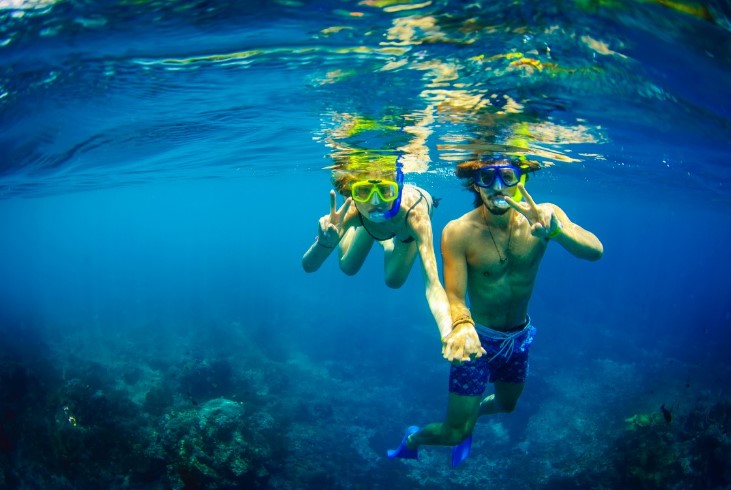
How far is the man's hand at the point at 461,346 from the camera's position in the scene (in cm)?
383

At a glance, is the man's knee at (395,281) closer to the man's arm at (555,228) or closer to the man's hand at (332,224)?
the man's hand at (332,224)

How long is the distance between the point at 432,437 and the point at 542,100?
644 cm

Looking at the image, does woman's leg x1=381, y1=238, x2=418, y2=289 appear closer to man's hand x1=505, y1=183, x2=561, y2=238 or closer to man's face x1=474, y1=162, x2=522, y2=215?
man's face x1=474, y1=162, x2=522, y2=215

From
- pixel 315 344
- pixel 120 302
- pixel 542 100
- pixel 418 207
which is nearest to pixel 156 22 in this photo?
pixel 418 207

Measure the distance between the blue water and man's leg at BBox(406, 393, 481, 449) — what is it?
475cm

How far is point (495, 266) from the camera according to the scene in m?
5.47

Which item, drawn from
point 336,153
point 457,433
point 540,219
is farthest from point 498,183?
point 336,153

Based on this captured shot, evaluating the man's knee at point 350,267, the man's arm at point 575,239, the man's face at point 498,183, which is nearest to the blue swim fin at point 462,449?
the man's arm at point 575,239

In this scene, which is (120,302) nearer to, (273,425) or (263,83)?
(273,425)

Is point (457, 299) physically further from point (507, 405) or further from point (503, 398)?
point (507, 405)

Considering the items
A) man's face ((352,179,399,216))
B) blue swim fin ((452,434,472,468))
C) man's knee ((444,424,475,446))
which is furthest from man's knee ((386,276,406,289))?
blue swim fin ((452,434,472,468))

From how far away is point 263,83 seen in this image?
7.68 m

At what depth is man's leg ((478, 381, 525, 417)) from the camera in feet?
21.2

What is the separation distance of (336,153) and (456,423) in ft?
38.8
